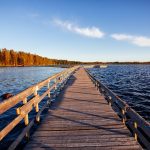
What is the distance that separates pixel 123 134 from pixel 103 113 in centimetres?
248

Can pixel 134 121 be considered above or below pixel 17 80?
above

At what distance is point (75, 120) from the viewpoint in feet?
24.6

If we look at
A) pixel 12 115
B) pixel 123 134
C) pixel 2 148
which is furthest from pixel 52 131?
pixel 12 115

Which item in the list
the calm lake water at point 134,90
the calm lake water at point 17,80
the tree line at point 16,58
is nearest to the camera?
the calm lake water at point 134,90

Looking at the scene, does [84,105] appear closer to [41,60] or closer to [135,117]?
[135,117]

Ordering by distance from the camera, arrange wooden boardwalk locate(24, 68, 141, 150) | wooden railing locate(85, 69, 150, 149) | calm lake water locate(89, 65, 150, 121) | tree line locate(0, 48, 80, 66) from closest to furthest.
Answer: wooden railing locate(85, 69, 150, 149)
wooden boardwalk locate(24, 68, 141, 150)
calm lake water locate(89, 65, 150, 121)
tree line locate(0, 48, 80, 66)

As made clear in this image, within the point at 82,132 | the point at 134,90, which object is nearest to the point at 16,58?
the point at 134,90

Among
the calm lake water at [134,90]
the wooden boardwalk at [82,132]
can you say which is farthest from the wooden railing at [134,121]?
the calm lake water at [134,90]

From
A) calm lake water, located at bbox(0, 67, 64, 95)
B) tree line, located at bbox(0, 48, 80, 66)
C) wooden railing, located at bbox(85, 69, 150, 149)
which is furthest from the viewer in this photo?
tree line, located at bbox(0, 48, 80, 66)

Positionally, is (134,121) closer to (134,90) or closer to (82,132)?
(82,132)

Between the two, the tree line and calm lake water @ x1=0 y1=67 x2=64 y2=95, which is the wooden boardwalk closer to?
calm lake water @ x1=0 y1=67 x2=64 y2=95

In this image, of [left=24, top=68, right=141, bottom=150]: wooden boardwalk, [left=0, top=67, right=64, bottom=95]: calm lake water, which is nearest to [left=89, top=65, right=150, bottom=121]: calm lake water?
[left=24, top=68, right=141, bottom=150]: wooden boardwalk

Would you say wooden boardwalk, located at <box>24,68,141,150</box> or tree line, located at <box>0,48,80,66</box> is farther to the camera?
tree line, located at <box>0,48,80,66</box>

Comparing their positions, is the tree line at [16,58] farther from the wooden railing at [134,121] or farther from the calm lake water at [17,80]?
the wooden railing at [134,121]
